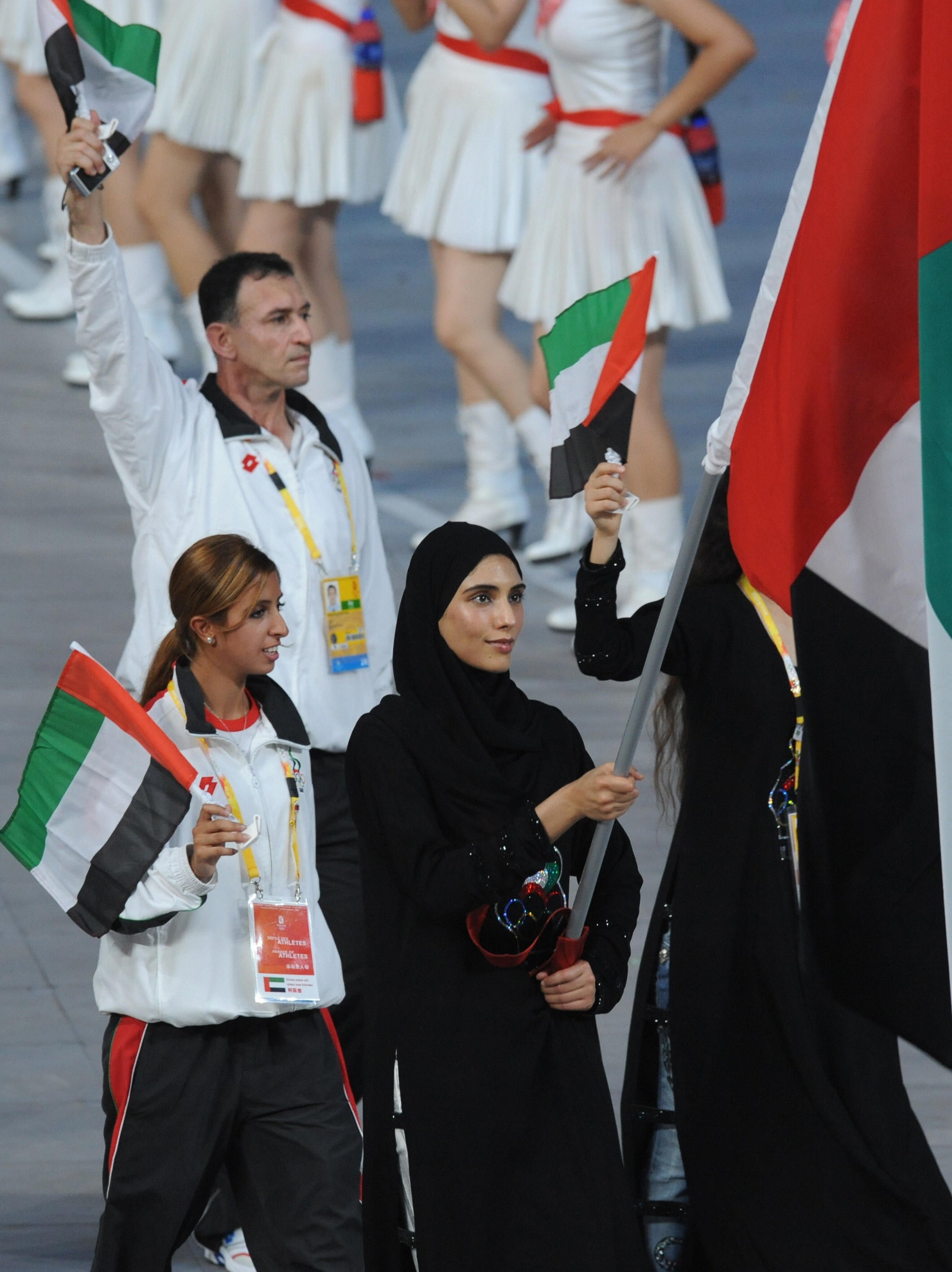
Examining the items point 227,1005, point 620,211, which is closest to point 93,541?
point 620,211

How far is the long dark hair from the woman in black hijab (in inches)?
25.1

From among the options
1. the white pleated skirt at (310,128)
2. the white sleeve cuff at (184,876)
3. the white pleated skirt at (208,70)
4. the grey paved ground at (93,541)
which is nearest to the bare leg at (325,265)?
the white pleated skirt at (310,128)

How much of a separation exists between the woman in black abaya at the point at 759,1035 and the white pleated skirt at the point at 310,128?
18.6ft

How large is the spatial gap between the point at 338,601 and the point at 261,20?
581 centimetres

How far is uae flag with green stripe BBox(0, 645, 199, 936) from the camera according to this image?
14.8 ft

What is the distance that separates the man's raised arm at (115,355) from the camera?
5512 millimetres

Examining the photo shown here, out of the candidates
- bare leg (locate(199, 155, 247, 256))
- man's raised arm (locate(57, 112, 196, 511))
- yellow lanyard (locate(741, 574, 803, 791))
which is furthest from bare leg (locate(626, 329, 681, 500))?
yellow lanyard (locate(741, 574, 803, 791))

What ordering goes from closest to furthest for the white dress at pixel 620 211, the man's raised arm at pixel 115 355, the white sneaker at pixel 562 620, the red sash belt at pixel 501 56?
the man's raised arm at pixel 115 355, the white dress at pixel 620 211, the white sneaker at pixel 562 620, the red sash belt at pixel 501 56

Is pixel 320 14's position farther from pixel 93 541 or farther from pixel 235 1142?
pixel 235 1142

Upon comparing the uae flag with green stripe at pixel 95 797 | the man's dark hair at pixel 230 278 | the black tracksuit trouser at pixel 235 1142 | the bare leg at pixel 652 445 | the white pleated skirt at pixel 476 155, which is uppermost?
the white pleated skirt at pixel 476 155

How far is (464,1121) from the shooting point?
14.0ft

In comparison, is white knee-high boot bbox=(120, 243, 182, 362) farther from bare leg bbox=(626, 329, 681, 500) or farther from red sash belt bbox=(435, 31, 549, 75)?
bare leg bbox=(626, 329, 681, 500)

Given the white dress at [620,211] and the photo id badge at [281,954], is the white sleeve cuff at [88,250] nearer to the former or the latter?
the photo id badge at [281,954]

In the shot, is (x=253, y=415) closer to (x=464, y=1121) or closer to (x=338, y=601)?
(x=338, y=601)
